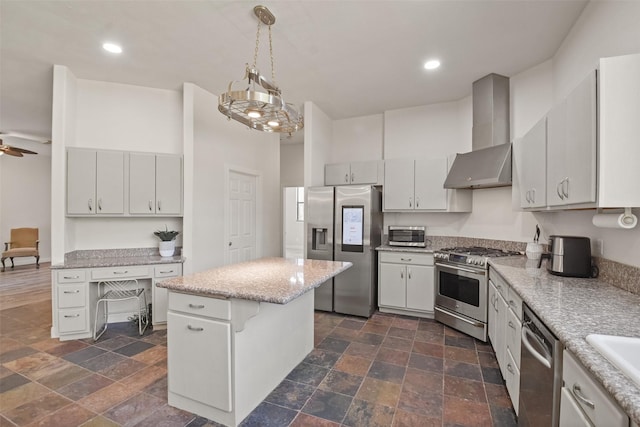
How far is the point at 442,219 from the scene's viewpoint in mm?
4102

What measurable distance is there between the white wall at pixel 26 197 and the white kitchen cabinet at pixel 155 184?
5.86 m

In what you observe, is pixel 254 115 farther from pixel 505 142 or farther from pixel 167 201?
pixel 505 142

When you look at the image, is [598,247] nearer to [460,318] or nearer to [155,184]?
[460,318]

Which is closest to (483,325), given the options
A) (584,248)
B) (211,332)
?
(584,248)

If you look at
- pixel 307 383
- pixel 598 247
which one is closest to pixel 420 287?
pixel 598 247

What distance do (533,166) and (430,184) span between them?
1.53 metres

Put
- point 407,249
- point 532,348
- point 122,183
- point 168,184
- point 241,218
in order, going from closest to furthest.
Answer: point 532,348, point 122,183, point 168,184, point 407,249, point 241,218

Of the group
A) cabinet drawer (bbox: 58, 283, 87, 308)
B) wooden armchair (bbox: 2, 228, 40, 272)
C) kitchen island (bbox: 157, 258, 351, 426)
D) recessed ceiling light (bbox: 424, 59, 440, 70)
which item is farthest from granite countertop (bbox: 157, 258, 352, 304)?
wooden armchair (bbox: 2, 228, 40, 272)

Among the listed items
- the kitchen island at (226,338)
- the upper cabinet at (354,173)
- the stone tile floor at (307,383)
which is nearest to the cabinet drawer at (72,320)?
the stone tile floor at (307,383)

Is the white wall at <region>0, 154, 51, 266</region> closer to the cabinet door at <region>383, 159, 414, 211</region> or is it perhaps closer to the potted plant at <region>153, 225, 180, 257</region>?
the potted plant at <region>153, 225, 180, 257</region>

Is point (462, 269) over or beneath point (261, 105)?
beneath

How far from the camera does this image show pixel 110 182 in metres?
3.34

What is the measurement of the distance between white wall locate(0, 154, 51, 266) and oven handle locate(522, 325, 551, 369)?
9.70m

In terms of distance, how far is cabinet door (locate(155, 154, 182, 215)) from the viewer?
3.47m
